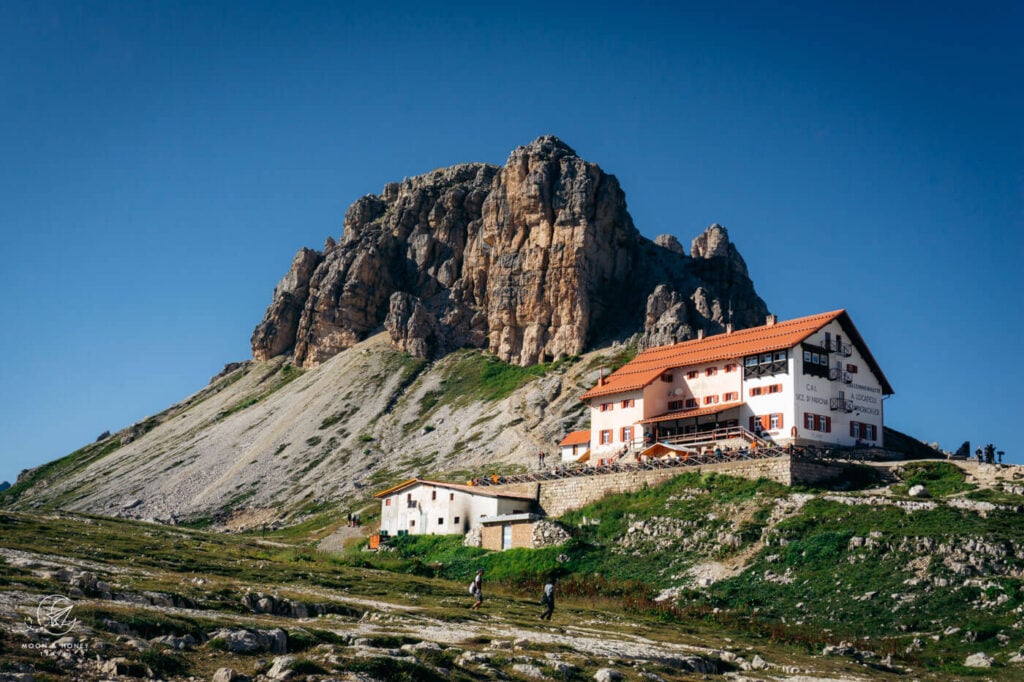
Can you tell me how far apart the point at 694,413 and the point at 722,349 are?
22.5ft

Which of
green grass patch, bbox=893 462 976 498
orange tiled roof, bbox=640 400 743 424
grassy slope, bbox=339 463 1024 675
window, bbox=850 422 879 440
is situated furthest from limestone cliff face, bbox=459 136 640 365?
green grass patch, bbox=893 462 976 498

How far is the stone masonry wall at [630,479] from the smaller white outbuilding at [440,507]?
63.4 inches

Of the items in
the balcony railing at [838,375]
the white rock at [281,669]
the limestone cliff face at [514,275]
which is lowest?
the white rock at [281,669]

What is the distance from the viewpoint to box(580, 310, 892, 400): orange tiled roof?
74250 mm

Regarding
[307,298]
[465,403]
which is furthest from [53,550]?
[307,298]

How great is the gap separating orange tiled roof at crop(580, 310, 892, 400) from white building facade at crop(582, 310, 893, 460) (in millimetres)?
111

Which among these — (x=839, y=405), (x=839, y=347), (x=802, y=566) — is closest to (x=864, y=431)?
(x=839, y=405)

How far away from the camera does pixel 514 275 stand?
508 ft

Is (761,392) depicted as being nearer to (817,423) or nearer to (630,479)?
(817,423)

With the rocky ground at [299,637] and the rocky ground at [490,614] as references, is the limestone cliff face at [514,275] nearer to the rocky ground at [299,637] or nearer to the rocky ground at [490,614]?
the rocky ground at [490,614]

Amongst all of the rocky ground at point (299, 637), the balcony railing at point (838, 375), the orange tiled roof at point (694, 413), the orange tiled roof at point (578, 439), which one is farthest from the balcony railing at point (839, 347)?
the rocky ground at point (299, 637)

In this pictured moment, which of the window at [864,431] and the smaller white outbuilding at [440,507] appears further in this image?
the window at [864,431]

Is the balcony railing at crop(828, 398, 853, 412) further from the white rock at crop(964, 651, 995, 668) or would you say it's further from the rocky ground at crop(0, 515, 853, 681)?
the white rock at crop(964, 651, 995, 668)

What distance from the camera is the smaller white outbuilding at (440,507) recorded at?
72875mm
